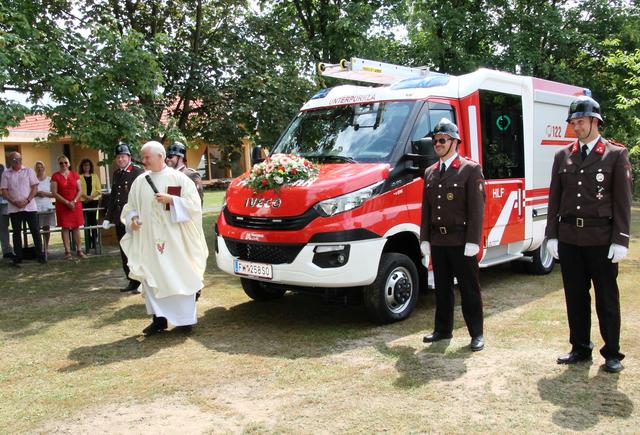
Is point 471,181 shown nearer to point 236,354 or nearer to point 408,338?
point 408,338

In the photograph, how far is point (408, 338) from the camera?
570 centimetres

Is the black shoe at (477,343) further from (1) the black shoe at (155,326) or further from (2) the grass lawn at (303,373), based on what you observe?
(1) the black shoe at (155,326)

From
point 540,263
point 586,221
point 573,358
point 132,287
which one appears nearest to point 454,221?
point 586,221

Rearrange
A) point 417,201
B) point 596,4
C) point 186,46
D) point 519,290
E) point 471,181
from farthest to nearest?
point 596,4 < point 186,46 < point 519,290 < point 417,201 < point 471,181

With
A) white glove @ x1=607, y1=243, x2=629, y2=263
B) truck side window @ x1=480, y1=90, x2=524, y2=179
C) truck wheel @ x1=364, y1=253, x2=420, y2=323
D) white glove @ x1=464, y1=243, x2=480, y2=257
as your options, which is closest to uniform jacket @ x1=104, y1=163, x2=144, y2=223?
truck wheel @ x1=364, y1=253, x2=420, y2=323

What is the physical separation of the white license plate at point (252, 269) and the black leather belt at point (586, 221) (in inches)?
109

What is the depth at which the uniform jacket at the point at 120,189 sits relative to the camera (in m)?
8.01

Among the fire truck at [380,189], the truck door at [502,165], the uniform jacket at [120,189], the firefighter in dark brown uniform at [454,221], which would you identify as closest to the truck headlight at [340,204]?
the fire truck at [380,189]

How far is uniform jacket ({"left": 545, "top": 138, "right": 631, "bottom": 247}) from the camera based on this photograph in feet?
14.6

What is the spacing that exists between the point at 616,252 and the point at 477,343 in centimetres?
147

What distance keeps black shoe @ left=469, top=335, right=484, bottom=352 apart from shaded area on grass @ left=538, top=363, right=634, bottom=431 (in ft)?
2.54

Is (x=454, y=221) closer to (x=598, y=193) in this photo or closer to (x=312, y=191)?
A: (x=598, y=193)

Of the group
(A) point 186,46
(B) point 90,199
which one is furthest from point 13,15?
(A) point 186,46

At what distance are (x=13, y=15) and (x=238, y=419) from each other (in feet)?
24.3
